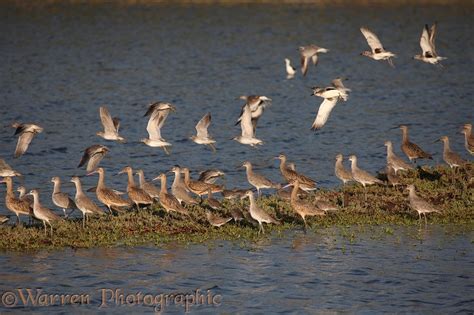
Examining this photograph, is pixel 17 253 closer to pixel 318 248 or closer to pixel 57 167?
pixel 318 248

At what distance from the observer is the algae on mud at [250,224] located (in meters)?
18.4

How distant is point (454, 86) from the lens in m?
43.3

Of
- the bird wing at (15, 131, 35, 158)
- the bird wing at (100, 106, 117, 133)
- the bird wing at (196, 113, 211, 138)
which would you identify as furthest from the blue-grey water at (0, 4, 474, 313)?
the bird wing at (100, 106, 117, 133)

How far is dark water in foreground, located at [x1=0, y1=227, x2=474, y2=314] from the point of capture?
15.9m

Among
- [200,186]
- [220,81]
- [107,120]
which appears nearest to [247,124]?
[200,186]

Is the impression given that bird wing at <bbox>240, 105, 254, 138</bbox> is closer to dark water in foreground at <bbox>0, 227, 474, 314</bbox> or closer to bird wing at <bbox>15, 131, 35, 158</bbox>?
dark water in foreground at <bbox>0, 227, 474, 314</bbox>

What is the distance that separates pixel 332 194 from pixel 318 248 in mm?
3170

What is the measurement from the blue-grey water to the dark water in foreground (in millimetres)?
37

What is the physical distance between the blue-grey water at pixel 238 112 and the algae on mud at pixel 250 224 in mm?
524

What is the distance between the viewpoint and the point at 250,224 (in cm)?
1980

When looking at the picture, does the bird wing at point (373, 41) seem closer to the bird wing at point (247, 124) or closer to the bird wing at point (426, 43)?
the bird wing at point (426, 43)

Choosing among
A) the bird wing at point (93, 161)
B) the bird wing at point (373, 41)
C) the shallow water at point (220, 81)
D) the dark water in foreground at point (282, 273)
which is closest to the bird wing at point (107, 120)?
the bird wing at point (93, 161)

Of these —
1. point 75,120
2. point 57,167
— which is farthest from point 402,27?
point 57,167

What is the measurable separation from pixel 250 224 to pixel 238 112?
1727 centimetres
